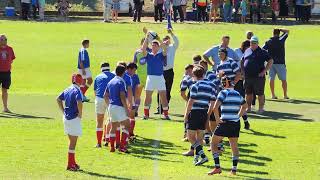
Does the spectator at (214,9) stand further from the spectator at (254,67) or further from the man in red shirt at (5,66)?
the spectator at (254,67)

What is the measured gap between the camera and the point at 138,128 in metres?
22.8

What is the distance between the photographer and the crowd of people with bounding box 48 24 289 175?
56.6 feet

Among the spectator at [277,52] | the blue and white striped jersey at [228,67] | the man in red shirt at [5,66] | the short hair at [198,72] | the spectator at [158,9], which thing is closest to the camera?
the short hair at [198,72]

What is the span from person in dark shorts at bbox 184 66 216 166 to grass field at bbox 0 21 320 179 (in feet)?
1.48

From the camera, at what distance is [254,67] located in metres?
23.9

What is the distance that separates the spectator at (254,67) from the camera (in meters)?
23.9

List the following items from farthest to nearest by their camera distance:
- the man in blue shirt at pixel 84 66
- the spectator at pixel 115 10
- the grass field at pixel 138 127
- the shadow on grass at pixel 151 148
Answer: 1. the spectator at pixel 115 10
2. the man in blue shirt at pixel 84 66
3. the shadow on grass at pixel 151 148
4. the grass field at pixel 138 127

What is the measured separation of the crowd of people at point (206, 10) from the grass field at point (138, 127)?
15.7 ft

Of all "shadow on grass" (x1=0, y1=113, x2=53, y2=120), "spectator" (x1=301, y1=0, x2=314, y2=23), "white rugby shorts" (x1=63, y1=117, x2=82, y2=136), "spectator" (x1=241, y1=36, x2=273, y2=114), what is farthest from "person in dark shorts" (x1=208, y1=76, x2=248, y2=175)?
"spectator" (x1=301, y1=0, x2=314, y2=23)

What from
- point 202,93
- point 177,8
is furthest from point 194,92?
point 177,8

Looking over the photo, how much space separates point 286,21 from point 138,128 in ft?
85.0

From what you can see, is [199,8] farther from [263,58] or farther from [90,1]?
[263,58]

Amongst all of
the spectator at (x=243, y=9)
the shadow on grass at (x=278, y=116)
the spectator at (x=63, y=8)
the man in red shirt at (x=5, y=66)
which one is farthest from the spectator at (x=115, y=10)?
the shadow on grass at (x=278, y=116)

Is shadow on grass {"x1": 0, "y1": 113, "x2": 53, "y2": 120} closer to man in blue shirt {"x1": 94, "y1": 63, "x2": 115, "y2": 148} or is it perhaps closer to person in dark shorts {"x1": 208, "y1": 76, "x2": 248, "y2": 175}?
man in blue shirt {"x1": 94, "y1": 63, "x2": 115, "y2": 148}
